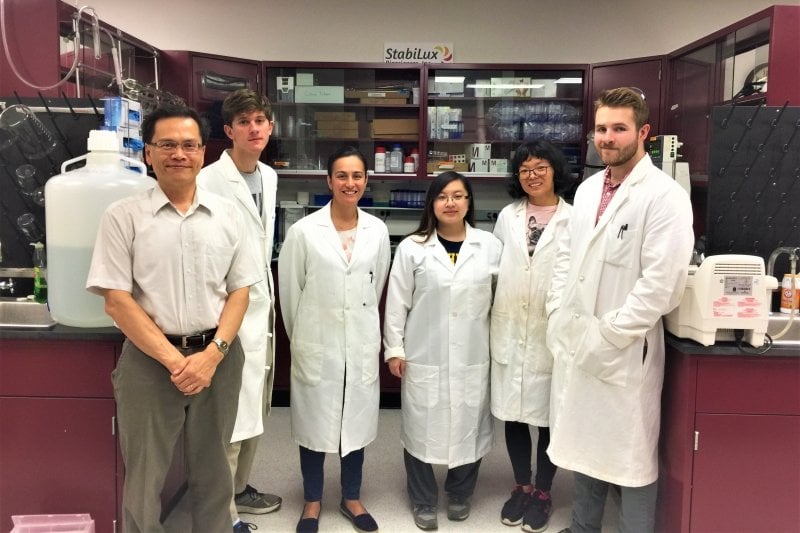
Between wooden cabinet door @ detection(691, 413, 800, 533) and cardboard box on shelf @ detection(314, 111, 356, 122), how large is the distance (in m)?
2.88

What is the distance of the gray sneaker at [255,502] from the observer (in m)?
2.37

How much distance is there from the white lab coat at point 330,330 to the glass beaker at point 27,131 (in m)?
0.94

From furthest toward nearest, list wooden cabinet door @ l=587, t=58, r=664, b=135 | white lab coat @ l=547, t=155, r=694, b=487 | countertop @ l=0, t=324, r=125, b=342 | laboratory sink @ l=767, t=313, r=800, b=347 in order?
1. wooden cabinet door @ l=587, t=58, r=664, b=135
2. laboratory sink @ l=767, t=313, r=800, b=347
3. countertop @ l=0, t=324, r=125, b=342
4. white lab coat @ l=547, t=155, r=694, b=487

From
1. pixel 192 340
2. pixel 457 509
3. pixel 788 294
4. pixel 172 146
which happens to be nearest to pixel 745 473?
pixel 788 294

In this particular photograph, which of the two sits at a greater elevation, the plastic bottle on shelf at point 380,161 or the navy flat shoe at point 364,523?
the plastic bottle on shelf at point 380,161

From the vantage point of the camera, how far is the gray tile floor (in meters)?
2.29

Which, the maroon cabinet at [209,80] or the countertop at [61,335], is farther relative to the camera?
the maroon cabinet at [209,80]

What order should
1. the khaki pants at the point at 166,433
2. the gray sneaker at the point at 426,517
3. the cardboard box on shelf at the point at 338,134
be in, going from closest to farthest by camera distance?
the khaki pants at the point at 166,433 → the gray sneaker at the point at 426,517 → the cardboard box on shelf at the point at 338,134

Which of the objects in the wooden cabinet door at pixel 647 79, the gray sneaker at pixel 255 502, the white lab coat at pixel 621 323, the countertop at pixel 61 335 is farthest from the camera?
the wooden cabinet door at pixel 647 79

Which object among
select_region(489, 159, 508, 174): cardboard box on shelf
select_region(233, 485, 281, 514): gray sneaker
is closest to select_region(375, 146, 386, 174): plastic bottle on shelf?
select_region(489, 159, 508, 174): cardboard box on shelf

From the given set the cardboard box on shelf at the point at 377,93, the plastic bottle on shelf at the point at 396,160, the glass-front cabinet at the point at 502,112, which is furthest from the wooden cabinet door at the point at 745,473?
the cardboard box on shelf at the point at 377,93

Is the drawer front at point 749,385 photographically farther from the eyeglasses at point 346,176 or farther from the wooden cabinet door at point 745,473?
the eyeglasses at point 346,176

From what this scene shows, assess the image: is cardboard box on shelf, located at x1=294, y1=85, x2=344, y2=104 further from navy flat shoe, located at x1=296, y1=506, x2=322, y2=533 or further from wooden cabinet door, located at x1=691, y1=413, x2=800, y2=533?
wooden cabinet door, located at x1=691, y1=413, x2=800, y2=533

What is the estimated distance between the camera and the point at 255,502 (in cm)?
239
